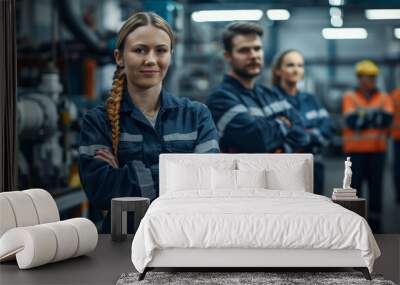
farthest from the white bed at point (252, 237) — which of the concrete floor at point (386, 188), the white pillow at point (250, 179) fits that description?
the concrete floor at point (386, 188)

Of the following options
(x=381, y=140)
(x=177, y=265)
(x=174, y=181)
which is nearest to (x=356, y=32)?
(x=381, y=140)

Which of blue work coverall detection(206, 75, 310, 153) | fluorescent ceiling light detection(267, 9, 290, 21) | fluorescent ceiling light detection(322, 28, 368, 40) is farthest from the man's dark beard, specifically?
fluorescent ceiling light detection(322, 28, 368, 40)

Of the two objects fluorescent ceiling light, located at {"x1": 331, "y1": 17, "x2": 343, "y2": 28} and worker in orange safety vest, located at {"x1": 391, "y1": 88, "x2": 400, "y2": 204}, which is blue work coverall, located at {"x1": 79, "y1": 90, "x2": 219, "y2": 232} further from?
worker in orange safety vest, located at {"x1": 391, "y1": 88, "x2": 400, "y2": 204}

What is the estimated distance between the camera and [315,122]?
25.8 feet

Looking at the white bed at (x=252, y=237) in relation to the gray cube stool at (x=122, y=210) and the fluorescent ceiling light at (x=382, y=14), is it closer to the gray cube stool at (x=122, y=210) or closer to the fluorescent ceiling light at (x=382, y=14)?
the gray cube stool at (x=122, y=210)

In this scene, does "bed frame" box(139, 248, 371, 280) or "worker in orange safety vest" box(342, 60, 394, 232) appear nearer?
"bed frame" box(139, 248, 371, 280)

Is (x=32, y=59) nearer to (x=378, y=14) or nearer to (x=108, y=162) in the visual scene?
(x=108, y=162)

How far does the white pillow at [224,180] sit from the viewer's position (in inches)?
266

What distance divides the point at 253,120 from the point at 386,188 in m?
1.54

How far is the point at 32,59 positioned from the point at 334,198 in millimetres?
3412

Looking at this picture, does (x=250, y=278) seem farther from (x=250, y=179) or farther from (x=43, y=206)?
(x=43, y=206)

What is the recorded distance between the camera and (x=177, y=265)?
5.30 m

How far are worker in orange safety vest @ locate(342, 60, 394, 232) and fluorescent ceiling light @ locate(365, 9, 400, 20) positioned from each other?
0.46 meters

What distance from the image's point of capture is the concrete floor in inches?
306
